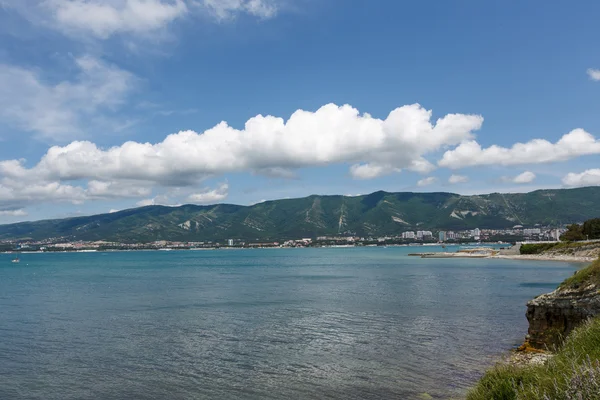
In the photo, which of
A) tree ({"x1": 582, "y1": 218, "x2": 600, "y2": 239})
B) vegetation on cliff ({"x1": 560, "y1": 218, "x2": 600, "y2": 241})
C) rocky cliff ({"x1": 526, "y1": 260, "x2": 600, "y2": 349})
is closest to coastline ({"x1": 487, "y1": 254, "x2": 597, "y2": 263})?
vegetation on cliff ({"x1": 560, "y1": 218, "x2": 600, "y2": 241})

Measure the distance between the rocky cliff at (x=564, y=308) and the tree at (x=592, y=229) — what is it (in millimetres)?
140589

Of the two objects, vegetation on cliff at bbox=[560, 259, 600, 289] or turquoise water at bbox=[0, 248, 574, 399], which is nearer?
turquoise water at bbox=[0, 248, 574, 399]

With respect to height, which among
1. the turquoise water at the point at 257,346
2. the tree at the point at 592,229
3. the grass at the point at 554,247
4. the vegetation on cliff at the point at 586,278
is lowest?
the grass at the point at 554,247

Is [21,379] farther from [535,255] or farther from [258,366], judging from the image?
[535,255]

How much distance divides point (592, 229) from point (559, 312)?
472 feet

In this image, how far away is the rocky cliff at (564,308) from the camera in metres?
26.2

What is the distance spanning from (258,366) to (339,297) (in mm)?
33949

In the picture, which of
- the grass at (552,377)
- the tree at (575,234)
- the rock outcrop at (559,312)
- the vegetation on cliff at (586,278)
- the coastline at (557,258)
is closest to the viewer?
the grass at (552,377)

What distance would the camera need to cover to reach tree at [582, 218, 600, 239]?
146m

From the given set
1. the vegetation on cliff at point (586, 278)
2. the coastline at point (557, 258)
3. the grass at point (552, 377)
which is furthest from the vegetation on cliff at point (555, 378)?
the coastline at point (557, 258)

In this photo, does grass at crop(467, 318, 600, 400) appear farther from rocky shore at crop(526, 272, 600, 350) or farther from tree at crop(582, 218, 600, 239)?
tree at crop(582, 218, 600, 239)

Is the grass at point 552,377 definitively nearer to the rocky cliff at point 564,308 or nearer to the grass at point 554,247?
the rocky cliff at point 564,308

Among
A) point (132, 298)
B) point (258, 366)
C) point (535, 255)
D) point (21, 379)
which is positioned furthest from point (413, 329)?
point (535, 255)

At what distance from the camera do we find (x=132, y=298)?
63.1 m
